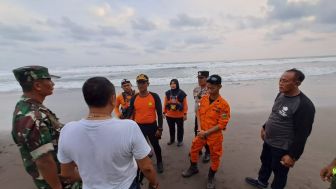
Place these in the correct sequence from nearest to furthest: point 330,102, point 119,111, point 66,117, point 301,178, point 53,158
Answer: point 53,158 → point 301,178 → point 119,111 → point 66,117 → point 330,102

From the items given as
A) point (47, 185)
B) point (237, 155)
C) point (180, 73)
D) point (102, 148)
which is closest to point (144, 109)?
point (47, 185)

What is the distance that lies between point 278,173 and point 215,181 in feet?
3.89

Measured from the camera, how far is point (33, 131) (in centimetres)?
180

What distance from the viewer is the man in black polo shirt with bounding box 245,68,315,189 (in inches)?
113

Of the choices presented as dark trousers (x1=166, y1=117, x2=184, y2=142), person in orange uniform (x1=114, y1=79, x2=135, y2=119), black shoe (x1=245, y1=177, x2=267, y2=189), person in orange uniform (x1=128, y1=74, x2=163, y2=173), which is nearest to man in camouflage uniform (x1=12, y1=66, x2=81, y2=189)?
person in orange uniform (x1=128, y1=74, x2=163, y2=173)

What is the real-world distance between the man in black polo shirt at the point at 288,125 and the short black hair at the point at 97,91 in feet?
8.20

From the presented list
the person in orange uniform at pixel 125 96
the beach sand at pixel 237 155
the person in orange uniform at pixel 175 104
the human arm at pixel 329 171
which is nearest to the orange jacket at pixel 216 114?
the beach sand at pixel 237 155

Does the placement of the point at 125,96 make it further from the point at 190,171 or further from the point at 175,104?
the point at 190,171

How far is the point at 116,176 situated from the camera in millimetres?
1685

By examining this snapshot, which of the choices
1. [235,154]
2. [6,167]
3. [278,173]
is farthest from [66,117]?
[278,173]

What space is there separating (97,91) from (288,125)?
2689 mm

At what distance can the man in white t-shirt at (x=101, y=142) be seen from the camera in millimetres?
1510

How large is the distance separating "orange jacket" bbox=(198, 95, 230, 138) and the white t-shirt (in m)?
2.15

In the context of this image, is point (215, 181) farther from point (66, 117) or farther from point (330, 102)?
point (330, 102)
